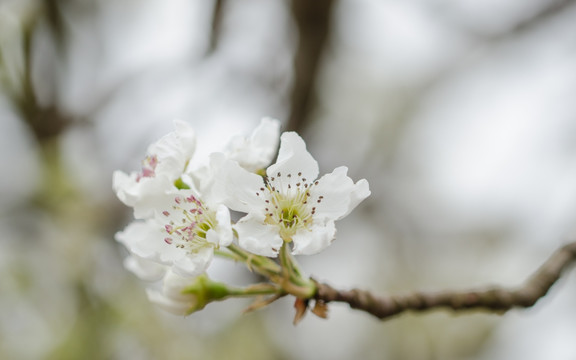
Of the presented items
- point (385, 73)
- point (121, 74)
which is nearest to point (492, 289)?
point (121, 74)

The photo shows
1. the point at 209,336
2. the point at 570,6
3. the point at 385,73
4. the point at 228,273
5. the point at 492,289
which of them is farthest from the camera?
the point at 385,73

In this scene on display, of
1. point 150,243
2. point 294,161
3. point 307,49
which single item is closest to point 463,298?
point 294,161

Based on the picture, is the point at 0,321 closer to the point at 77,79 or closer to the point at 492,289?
the point at 77,79

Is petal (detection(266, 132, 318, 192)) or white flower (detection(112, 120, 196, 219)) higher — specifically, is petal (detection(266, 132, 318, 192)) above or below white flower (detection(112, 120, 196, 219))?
above

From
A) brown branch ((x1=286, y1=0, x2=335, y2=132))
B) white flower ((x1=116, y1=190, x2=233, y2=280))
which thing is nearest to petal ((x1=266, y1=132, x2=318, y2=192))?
white flower ((x1=116, y1=190, x2=233, y2=280))

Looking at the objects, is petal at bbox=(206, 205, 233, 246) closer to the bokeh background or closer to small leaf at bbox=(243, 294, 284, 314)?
small leaf at bbox=(243, 294, 284, 314)

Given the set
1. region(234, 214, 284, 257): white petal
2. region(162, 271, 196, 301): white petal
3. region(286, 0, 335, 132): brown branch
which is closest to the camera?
region(234, 214, 284, 257): white petal

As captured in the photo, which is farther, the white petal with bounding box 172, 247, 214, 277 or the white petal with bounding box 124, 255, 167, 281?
the white petal with bounding box 124, 255, 167, 281

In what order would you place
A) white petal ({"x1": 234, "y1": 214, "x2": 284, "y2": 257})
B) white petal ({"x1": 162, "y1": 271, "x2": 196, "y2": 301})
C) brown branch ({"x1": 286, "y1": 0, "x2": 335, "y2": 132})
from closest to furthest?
white petal ({"x1": 234, "y1": 214, "x2": 284, "y2": 257})
white petal ({"x1": 162, "y1": 271, "x2": 196, "y2": 301})
brown branch ({"x1": 286, "y1": 0, "x2": 335, "y2": 132})

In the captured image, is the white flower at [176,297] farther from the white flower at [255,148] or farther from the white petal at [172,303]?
the white flower at [255,148]
